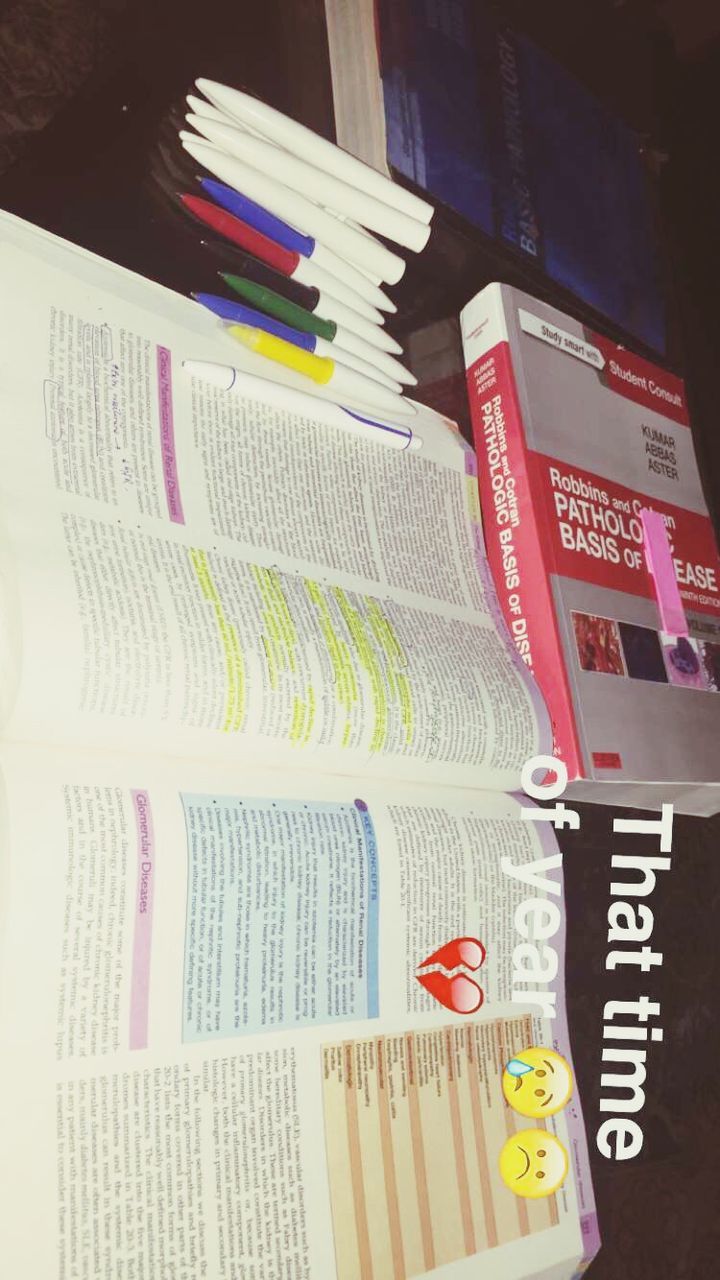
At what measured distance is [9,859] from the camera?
1.27 ft

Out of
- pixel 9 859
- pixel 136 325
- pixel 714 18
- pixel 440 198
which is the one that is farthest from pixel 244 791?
pixel 714 18

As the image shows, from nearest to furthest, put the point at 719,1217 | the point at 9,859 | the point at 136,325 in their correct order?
the point at 9,859, the point at 136,325, the point at 719,1217

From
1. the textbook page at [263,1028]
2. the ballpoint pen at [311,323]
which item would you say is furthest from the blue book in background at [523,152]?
the textbook page at [263,1028]

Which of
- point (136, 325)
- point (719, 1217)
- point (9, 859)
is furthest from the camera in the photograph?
point (719, 1217)

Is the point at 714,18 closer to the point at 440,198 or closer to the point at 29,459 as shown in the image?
the point at 440,198

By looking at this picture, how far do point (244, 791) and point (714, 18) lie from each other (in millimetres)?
1282

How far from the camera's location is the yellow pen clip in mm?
540

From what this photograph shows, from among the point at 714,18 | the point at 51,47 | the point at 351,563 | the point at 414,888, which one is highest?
the point at 714,18

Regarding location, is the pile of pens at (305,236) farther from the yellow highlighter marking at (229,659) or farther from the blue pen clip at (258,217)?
the yellow highlighter marking at (229,659)

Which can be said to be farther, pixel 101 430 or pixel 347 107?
pixel 347 107

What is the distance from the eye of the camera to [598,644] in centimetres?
63

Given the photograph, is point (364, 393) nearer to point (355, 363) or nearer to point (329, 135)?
point (355, 363)

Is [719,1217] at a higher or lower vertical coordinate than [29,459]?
lower

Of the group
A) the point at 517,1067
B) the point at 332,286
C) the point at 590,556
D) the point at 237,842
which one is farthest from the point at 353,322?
the point at 517,1067
